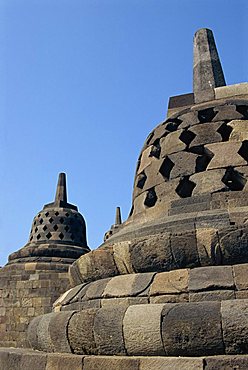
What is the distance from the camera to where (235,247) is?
285 centimetres

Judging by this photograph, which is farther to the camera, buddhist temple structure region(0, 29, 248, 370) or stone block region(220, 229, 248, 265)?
stone block region(220, 229, 248, 265)

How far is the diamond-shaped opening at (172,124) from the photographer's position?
15.5 ft

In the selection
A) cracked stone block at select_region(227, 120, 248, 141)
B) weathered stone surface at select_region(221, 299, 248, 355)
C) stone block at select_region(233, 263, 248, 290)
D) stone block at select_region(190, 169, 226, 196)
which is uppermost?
cracked stone block at select_region(227, 120, 248, 141)

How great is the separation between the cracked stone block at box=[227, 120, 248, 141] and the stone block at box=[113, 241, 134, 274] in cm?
182

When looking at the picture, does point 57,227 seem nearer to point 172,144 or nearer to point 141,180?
point 141,180

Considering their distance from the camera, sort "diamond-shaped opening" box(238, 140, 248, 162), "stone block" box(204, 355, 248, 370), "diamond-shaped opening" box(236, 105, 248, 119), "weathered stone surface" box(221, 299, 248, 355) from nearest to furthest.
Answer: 1. "stone block" box(204, 355, 248, 370)
2. "weathered stone surface" box(221, 299, 248, 355)
3. "diamond-shaped opening" box(238, 140, 248, 162)
4. "diamond-shaped opening" box(236, 105, 248, 119)

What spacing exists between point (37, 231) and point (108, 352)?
9.77 m

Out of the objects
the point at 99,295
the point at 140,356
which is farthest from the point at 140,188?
the point at 140,356

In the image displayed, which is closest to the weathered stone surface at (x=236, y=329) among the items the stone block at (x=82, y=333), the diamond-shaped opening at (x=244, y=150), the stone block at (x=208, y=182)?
the stone block at (x=82, y=333)

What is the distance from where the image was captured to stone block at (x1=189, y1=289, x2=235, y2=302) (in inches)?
105

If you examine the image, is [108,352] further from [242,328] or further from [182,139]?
[182,139]

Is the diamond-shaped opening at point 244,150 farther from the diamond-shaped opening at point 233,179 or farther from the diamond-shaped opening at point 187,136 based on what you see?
the diamond-shaped opening at point 187,136

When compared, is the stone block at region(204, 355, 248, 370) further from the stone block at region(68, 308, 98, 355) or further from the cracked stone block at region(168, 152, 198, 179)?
the cracked stone block at region(168, 152, 198, 179)

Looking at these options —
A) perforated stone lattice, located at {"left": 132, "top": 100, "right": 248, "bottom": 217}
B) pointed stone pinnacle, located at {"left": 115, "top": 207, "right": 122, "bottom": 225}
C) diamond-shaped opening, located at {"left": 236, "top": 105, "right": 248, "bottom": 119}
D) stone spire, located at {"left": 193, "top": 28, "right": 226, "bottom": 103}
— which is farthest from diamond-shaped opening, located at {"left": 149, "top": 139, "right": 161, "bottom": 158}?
pointed stone pinnacle, located at {"left": 115, "top": 207, "right": 122, "bottom": 225}
